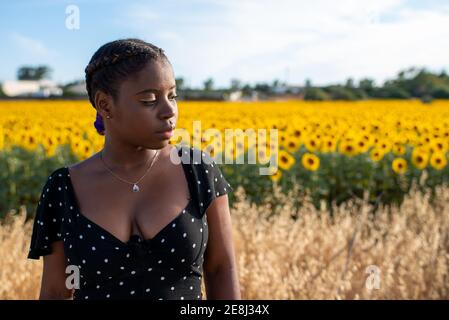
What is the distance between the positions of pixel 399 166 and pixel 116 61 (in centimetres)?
524

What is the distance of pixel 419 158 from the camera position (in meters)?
6.36

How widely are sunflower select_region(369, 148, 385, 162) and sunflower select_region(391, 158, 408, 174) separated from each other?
0.52 ft

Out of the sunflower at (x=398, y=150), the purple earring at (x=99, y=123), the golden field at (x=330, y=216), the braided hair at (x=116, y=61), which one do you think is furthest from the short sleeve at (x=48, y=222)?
the sunflower at (x=398, y=150)

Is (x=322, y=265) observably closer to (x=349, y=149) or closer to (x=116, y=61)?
(x=116, y=61)

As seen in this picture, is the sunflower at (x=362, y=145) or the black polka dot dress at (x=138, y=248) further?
the sunflower at (x=362, y=145)

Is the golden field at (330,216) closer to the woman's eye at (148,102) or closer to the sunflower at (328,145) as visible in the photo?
the sunflower at (328,145)

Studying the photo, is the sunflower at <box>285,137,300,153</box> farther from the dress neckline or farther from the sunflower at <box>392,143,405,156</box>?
the dress neckline

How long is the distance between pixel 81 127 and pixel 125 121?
7.93m

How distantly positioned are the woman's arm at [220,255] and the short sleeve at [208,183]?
0.05ft

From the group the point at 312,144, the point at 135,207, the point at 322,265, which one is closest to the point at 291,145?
the point at 312,144

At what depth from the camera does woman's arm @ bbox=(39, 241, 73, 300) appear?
1.60 metres

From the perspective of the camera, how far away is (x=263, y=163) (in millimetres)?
6055

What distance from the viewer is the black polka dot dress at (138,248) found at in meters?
1.49
